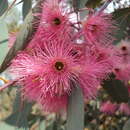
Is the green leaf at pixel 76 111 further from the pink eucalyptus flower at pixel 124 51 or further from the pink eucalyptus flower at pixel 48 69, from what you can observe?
the pink eucalyptus flower at pixel 124 51

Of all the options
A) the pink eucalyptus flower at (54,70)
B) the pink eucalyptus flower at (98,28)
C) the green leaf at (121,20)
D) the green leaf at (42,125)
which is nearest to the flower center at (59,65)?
the pink eucalyptus flower at (54,70)

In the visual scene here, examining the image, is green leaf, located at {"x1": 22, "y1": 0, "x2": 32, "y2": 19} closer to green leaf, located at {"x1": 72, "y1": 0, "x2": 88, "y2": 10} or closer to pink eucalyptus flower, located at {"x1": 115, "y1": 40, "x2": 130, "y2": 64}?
green leaf, located at {"x1": 72, "y1": 0, "x2": 88, "y2": 10}

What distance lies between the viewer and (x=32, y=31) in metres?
1.13

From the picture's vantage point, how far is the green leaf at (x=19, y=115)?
4.60ft

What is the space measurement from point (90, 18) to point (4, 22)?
0.96ft

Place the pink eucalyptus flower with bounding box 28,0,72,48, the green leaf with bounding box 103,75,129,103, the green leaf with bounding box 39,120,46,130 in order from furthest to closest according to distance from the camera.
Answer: the green leaf with bounding box 39,120,46,130 → the green leaf with bounding box 103,75,129,103 → the pink eucalyptus flower with bounding box 28,0,72,48

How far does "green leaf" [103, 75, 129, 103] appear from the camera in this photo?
5.29ft

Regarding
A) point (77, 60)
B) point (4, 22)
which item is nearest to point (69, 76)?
point (77, 60)

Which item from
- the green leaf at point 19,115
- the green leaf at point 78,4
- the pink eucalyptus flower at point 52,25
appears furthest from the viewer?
the green leaf at point 19,115

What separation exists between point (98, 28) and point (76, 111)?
286 mm

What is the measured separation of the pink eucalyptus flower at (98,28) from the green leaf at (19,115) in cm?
33

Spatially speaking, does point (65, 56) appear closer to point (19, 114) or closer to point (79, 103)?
point (79, 103)

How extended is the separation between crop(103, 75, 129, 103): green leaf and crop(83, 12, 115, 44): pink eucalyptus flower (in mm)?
266

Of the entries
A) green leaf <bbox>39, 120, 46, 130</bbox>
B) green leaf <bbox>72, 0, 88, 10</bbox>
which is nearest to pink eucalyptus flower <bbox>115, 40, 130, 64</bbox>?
green leaf <bbox>72, 0, 88, 10</bbox>
